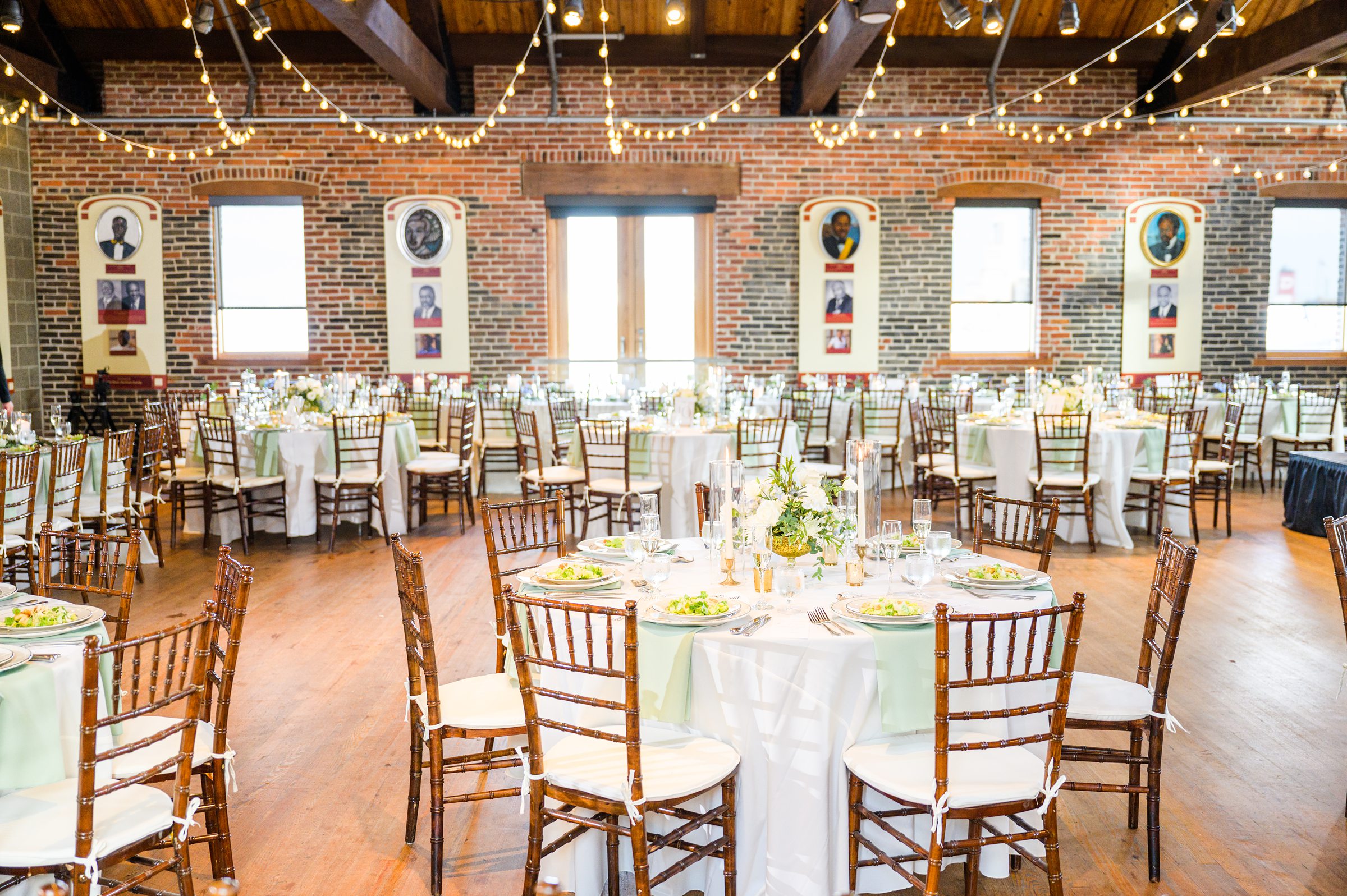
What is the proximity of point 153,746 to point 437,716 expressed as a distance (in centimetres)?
73

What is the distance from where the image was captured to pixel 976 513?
3.88 m

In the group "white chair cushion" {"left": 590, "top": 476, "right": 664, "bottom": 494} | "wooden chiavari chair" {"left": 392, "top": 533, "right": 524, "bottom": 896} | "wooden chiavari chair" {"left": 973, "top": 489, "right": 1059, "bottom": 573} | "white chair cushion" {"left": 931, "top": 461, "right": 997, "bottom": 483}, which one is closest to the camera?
"wooden chiavari chair" {"left": 392, "top": 533, "right": 524, "bottom": 896}

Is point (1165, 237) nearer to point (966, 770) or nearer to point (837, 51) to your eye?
point (837, 51)

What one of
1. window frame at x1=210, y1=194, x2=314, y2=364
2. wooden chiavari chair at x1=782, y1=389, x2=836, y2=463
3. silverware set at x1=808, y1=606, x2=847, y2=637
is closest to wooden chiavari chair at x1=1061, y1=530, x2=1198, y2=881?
silverware set at x1=808, y1=606, x2=847, y2=637

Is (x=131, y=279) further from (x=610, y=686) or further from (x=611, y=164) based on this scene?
(x=610, y=686)

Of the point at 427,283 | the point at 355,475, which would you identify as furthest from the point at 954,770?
the point at 427,283

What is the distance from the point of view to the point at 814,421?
10.3m

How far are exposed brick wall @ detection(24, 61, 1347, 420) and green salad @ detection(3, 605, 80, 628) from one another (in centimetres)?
834

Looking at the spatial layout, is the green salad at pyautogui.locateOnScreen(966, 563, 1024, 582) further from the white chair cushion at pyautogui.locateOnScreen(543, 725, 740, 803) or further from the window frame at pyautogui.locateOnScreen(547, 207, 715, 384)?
the window frame at pyautogui.locateOnScreen(547, 207, 715, 384)

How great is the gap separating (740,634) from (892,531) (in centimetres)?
93

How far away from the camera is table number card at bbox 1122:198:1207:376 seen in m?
11.5

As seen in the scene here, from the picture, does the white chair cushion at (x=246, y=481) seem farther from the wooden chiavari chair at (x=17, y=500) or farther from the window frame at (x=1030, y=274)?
the window frame at (x=1030, y=274)

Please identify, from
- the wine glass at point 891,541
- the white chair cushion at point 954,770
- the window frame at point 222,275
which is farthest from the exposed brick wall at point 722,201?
the white chair cushion at point 954,770

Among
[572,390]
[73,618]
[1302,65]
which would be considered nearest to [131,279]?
[572,390]
